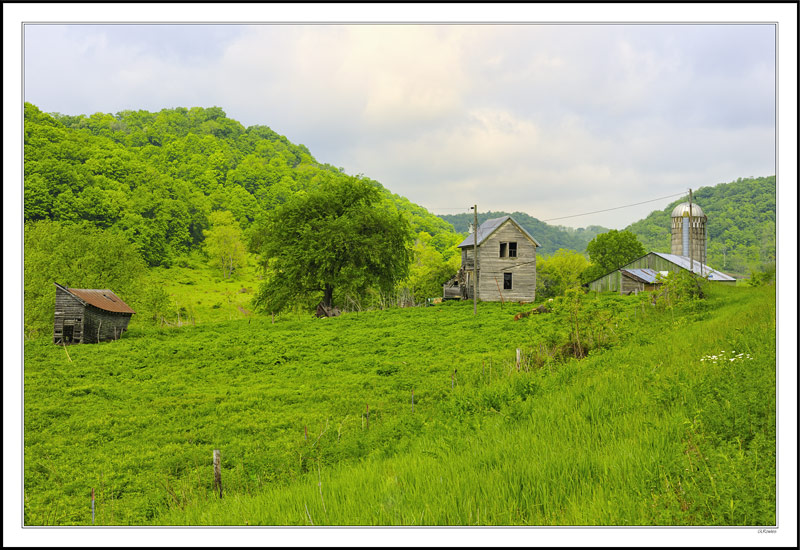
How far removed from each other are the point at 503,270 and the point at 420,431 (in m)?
31.9

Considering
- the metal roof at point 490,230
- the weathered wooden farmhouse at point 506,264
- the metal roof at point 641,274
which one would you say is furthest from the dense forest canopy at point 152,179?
the metal roof at point 641,274

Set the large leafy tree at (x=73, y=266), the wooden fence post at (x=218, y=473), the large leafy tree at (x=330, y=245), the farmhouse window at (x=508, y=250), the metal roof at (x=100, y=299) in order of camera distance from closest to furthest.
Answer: the wooden fence post at (x=218, y=473)
the metal roof at (x=100, y=299)
the large leafy tree at (x=73, y=266)
the large leafy tree at (x=330, y=245)
the farmhouse window at (x=508, y=250)

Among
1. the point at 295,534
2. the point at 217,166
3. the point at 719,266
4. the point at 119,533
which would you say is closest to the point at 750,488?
the point at 295,534

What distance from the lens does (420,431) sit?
420 inches

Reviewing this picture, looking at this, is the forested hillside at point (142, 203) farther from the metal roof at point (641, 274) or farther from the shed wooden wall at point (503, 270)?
the metal roof at point (641, 274)

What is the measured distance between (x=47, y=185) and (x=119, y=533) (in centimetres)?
7329

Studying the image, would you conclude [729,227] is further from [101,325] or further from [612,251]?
[101,325]

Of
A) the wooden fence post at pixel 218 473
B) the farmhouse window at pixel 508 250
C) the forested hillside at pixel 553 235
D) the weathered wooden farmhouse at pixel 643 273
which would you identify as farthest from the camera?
the forested hillside at pixel 553 235

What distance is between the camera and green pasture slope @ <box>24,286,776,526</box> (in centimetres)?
490

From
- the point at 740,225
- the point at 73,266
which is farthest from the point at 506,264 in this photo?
the point at 73,266

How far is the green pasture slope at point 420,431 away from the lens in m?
4.90

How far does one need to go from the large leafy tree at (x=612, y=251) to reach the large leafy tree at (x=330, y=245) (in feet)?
114

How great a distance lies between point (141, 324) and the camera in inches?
1549

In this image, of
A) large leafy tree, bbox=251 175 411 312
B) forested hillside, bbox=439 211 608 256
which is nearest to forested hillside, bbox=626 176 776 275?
large leafy tree, bbox=251 175 411 312
